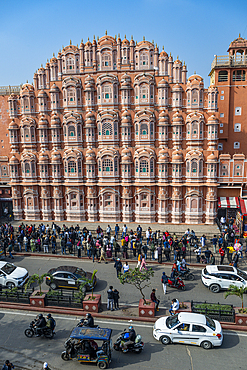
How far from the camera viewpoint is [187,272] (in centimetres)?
2262

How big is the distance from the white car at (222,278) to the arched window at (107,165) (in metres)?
18.6

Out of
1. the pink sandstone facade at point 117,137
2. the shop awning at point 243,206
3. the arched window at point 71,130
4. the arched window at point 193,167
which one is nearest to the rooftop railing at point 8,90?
the pink sandstone facade at point 117,137

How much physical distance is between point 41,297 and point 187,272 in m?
11.1

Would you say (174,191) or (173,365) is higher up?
(174,191)

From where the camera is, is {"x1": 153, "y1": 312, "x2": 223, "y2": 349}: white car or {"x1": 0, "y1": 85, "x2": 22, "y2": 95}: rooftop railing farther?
{"x1": 0, "y1": 85, "x2": 22, "y2": 95}: rooftop railing

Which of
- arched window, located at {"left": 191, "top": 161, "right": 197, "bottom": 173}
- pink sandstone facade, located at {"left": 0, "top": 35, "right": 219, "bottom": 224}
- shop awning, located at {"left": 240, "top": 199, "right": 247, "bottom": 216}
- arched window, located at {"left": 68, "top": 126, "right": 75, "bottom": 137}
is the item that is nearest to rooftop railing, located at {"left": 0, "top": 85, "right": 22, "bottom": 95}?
pink sandstone facade, located at {"left": 0, "top": 35, "right": 219, "bottom": 224}

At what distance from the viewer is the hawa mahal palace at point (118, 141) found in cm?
3431

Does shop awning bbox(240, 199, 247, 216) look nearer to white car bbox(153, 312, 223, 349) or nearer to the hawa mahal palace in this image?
the hawa mahal palace

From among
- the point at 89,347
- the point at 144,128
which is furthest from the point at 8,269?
the point at 144,128

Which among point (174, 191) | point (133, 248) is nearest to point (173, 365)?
point (133, 248)

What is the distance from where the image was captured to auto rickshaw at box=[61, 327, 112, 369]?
13.5m

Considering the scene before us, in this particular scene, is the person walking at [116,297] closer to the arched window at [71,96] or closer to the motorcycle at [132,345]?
the motorcycle at [132,345]

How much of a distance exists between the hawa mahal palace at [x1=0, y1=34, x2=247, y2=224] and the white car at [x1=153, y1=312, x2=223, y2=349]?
A: 67.1ft

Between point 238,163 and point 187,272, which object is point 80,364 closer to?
point 187,272
